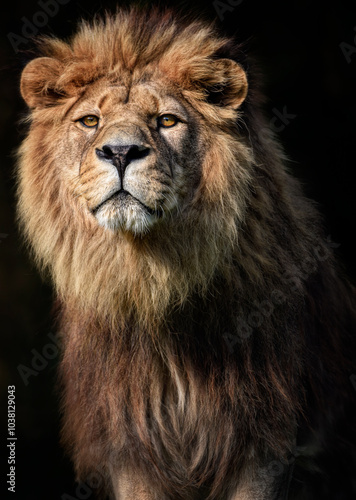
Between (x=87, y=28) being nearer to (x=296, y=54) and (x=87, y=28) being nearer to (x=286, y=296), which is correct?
(x=286, y=296)

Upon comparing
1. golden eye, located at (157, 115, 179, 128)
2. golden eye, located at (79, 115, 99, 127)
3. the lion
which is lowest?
the lion

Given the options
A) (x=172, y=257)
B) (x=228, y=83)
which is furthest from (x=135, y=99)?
(x=172, y=257)

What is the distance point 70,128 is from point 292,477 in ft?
7.33

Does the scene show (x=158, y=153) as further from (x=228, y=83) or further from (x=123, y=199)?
(x=228, y=83)

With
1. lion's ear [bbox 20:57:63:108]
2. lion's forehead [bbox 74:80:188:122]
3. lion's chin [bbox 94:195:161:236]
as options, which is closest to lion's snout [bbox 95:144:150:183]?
lion's chin [bbox 94:195:161:236]

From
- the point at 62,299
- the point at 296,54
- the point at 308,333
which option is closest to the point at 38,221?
the point at 62,299

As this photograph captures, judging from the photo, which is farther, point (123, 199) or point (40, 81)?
point (40, 81)

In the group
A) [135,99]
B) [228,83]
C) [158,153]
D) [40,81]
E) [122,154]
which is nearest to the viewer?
[122,154]

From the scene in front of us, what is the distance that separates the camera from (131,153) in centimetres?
325

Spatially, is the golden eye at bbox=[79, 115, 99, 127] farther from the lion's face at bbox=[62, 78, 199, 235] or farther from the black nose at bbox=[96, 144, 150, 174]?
the black nose at bbox=[96, 144, 150, 174]

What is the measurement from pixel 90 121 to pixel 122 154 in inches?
18.8

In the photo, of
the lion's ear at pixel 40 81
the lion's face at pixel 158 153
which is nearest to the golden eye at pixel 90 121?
the lion's face at pixel 158 153

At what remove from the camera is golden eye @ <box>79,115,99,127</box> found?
360 centimetres

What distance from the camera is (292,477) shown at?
4.38m
